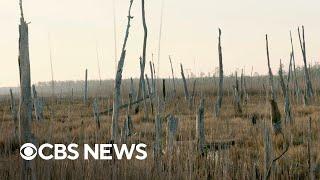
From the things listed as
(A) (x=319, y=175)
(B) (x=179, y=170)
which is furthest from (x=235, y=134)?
(B) (x=179, y=170)

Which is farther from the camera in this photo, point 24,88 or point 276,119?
point 276,119

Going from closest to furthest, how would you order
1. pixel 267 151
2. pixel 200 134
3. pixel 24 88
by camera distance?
pixel 24 88 → pixel 267 151 → pixel 200 134

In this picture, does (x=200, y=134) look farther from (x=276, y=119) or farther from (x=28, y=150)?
(x=28, y=150)

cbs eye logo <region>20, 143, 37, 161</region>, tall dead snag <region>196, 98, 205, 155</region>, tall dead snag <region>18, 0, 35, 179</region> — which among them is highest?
tall dead snag <region>18, 0, 35, 179</region>

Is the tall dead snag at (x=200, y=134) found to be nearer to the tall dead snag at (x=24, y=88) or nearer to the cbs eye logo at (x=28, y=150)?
the cbs eye logo at (x=28, y=150)

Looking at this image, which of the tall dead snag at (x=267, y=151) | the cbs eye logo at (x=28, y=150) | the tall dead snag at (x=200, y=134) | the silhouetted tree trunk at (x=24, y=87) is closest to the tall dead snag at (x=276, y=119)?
the tall dead snag at (x=200, y=134)

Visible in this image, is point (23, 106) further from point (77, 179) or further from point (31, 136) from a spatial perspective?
point (77, 179)

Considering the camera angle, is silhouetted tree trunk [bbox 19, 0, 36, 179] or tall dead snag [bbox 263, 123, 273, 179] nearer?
silhouetted tree trunk [bbox 19, 0, 36, 179]

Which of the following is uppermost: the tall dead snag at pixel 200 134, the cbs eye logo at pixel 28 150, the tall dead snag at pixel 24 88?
the tall dead snag at pixel 24 88

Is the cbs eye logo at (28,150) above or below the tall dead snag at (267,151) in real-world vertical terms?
above

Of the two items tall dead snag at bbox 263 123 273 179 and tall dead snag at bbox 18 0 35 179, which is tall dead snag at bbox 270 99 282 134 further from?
tall dead snag at bbox 18 0 35 179

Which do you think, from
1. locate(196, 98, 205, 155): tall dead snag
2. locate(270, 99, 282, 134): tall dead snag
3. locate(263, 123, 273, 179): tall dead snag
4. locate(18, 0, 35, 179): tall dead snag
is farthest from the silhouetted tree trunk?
locate(270, 99, 282, 134): tall dead snag

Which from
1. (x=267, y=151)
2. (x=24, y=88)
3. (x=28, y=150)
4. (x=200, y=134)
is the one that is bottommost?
(x=200, y=134)

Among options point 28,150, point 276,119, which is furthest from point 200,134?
point 28,150
